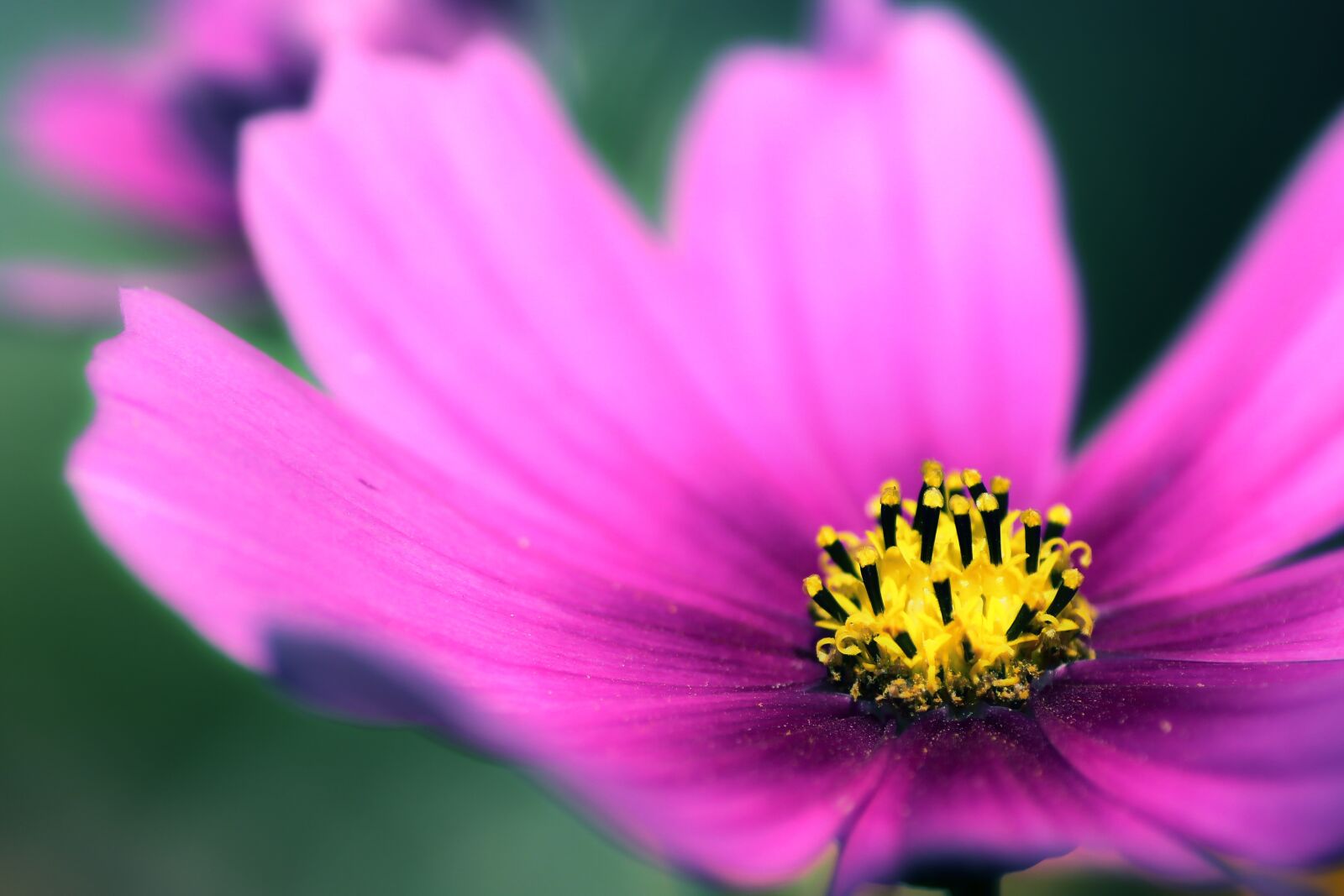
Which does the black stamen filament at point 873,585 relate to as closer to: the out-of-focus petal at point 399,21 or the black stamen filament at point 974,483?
the black stamen filament at point 974,483

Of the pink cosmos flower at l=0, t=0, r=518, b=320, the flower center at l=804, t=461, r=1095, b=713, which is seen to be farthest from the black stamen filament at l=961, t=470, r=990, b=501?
the pink cosmos flower at l=0, t=0, r=518, b=320

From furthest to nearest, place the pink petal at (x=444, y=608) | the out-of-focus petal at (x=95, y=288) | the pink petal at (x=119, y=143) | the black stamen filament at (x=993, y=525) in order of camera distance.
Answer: the pink petal at (x=119, y=143) < the out-of-focus petal at (x=95, y=288) < the black stamen filament at (x=993, y=525) < the pink petal at (x=444, y=608)

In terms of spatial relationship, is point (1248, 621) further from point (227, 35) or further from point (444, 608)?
point (227, 35)

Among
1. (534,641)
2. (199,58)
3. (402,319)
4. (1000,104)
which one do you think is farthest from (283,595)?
(199,58)

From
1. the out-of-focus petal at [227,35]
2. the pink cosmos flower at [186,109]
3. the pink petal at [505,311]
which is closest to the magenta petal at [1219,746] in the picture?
the pink petal at [505,311]

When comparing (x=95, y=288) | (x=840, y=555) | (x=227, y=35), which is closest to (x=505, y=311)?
(x=840, y=555)

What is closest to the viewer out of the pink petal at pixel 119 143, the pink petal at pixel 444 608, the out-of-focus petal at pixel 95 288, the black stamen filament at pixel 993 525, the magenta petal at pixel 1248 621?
the pink petal at pixel 444 608
